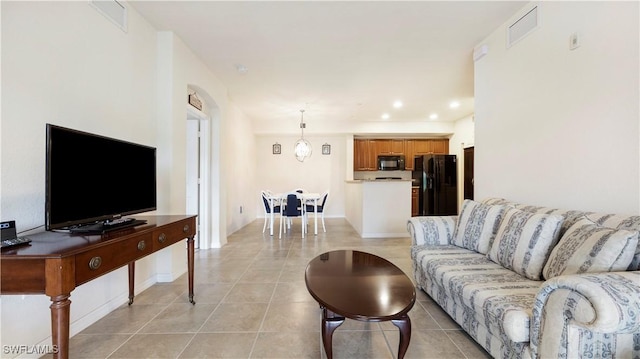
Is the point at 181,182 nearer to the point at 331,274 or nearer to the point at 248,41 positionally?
the point at 248,41

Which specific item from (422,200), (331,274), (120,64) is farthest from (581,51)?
(422,200)

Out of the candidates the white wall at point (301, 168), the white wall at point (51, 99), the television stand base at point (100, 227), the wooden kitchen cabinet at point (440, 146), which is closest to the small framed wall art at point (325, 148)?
the white wall at point (301, 168)

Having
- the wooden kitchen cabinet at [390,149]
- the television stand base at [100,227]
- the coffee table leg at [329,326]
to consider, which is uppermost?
the wooden kitchen cabinet at [390,149]

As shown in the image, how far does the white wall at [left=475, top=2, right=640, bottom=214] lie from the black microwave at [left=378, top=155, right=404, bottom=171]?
4.26 meters

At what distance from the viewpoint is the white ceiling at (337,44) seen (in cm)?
230

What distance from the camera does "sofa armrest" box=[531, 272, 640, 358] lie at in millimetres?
930

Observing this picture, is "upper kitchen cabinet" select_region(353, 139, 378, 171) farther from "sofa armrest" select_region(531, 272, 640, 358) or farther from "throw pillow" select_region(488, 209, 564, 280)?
"sofa armrest" select_region(531, 272, 640, 358)

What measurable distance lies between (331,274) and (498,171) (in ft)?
6.96

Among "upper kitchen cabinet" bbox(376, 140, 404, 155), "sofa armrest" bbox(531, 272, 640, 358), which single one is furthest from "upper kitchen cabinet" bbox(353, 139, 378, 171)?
"sofa armrest" bbox(531, 272, 640, 358)

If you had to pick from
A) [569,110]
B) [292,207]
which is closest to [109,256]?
[569,110]

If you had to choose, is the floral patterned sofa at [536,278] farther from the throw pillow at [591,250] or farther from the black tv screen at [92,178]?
the black tv screen at [92,178]

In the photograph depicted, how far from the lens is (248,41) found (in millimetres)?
2832

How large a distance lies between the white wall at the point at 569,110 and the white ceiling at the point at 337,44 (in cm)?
49

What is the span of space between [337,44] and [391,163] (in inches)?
183
